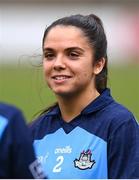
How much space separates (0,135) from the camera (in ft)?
5.24

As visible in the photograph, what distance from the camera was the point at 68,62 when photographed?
2359 millimetres

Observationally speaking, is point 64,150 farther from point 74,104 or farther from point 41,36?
point 41,36

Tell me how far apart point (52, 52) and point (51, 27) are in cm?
15

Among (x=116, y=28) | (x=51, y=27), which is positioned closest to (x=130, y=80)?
(x=116, y=28)

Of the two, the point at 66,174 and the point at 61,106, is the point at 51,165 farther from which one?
the point at 61,106

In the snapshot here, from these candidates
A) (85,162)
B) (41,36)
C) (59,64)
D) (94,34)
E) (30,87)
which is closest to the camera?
(85,162)

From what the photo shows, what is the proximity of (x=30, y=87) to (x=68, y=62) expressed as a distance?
10230mm

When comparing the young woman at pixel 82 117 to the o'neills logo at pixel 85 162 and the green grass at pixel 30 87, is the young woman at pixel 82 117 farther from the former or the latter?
the green grass at pixel 30 87

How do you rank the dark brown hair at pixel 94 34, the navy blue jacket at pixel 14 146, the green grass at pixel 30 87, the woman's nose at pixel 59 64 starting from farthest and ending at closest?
the green grass at pixel 30 87 < the dark brown hair at pixel 94 34 < the woman's nose at pixel 59 64 < the navy blue jacket at pixel 14 146

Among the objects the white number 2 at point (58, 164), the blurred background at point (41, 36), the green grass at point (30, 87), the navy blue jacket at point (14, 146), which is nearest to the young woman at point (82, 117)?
the white number 2 at point (58, 164)

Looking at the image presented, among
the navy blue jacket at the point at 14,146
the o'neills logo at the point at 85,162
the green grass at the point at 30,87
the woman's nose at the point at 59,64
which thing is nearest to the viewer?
the navy blue jacket at the point at 14,146

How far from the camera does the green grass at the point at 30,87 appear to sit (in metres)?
11.6

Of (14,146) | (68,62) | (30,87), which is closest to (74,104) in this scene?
(68,62)

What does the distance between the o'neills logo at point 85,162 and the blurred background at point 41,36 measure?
375 inches
